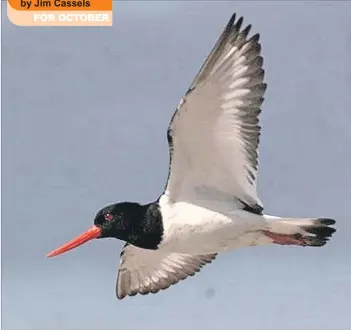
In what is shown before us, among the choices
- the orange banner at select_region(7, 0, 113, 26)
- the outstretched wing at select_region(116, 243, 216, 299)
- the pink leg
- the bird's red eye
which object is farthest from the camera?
the outstretched wing at select_region(116, 243, 216, 299)

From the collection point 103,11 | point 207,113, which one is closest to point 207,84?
point 207,113

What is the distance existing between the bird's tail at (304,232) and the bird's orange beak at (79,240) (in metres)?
1.23

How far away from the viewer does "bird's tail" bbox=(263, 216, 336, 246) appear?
6.93 m

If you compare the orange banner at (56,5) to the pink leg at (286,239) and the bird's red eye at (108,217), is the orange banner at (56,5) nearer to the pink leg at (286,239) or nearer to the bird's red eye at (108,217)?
the bird's red eye at (108,217)

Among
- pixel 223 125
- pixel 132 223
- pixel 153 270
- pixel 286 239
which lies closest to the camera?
pixel 223 125

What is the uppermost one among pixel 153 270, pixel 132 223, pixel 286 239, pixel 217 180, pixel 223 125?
pixel 223 125

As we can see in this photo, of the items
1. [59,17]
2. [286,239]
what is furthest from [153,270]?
[59,17]

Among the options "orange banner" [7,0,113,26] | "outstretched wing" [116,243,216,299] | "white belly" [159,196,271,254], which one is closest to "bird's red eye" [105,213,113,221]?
"white belly" [159,196,271,254]

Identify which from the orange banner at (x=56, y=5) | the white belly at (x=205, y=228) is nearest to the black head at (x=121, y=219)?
the white belly at (x=205, y=228)

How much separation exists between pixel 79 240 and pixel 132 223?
69 cm

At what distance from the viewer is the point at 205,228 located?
23.0 feet

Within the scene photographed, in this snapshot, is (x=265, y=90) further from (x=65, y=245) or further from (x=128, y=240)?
(x=65, y=245)

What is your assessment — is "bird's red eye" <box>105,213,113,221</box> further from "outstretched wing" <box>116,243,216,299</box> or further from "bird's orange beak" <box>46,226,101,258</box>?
"outstretched wing" <box>116,243,216,299</box>

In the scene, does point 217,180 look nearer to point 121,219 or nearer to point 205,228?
point 205,228
